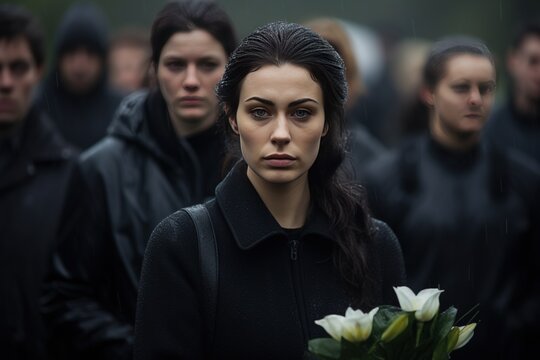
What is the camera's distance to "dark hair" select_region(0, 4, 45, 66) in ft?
22.5

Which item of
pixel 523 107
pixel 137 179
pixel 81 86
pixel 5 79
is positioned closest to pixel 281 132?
pixel 137 179

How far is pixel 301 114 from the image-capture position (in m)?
4.32

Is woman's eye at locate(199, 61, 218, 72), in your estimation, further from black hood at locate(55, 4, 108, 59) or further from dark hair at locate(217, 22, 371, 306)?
black hood at locate(55, 4, 108, 59)

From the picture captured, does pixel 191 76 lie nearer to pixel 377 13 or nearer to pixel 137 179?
pixel 137 179

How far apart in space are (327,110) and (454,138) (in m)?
2.74

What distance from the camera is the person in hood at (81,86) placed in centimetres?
948

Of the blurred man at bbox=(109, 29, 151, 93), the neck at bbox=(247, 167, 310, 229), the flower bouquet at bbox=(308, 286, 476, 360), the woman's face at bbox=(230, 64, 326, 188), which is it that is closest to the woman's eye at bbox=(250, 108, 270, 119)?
the woman's face at bbox=(230, 64, 326, 188)

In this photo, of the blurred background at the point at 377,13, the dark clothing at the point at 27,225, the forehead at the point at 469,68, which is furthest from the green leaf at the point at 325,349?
the blurred background at the point at 377,13

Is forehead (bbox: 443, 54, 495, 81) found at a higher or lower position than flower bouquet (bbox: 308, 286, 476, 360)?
higher

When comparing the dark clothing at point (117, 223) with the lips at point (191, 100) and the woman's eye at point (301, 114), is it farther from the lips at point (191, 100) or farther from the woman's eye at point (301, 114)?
the woman's eye at point (301, 114)

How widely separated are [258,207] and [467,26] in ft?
53.1

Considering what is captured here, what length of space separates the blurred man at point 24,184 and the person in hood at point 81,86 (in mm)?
2410

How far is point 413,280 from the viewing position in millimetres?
7016

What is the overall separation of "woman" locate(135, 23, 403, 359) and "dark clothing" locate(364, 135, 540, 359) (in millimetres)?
2455
